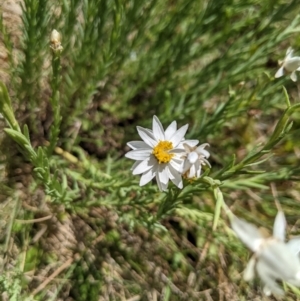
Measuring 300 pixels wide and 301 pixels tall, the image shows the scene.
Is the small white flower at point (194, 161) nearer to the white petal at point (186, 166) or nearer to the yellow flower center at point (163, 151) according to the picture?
the white petal at point (186, 166)

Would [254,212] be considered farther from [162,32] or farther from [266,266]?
[266,266]

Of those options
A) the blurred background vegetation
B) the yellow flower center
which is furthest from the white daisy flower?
the blurred background vegetation

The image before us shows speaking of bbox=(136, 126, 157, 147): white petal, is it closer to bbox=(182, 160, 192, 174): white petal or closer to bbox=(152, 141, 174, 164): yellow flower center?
bbox=(152, 141, 174, 164): yellow flower center

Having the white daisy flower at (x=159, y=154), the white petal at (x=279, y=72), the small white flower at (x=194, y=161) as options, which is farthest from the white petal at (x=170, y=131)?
the white petal at (x=279, y=72)

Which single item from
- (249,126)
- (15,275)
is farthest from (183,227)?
(15,275)

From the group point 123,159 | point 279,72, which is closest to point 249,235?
point 279,72

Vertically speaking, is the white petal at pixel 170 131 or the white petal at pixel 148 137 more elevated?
the white petal at pixel 170 131
